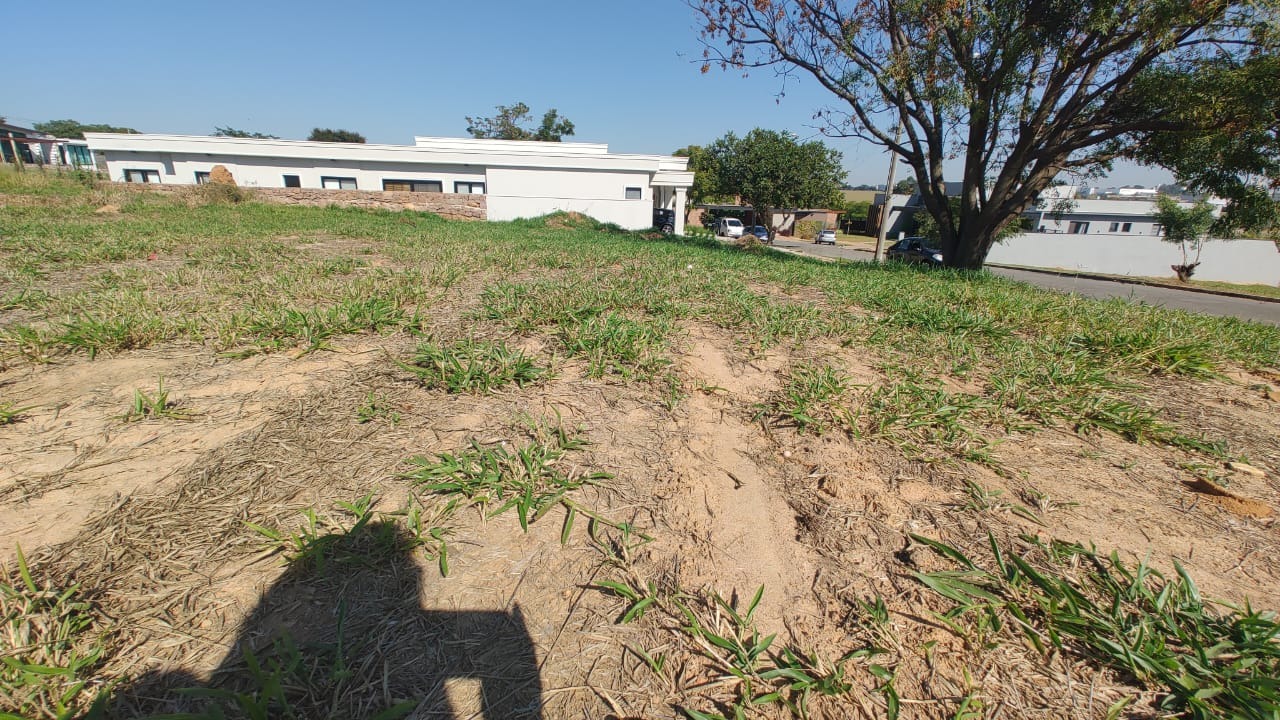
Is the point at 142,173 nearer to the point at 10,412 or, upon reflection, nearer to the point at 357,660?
the point at 10,412

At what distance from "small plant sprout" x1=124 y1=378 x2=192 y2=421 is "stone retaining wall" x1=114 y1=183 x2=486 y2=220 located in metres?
17.9

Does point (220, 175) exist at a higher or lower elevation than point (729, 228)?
higher

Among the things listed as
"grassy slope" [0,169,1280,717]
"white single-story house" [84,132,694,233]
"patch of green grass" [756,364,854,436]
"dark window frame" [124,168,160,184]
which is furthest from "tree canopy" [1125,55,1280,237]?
"dark window frame" [124,168,160,184]

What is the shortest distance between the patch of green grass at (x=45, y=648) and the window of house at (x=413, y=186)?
24067 mm

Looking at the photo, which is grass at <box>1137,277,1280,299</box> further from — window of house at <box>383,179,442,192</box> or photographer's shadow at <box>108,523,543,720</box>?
window of house at <box>383,179,442,192</box>

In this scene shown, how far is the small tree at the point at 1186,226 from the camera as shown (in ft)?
74.3

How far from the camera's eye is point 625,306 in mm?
4082

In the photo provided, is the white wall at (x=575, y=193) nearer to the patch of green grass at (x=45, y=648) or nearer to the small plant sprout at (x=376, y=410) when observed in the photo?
the small plant sprout at (x=376, y=410)

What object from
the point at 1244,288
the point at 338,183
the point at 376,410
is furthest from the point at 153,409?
the point at 1244,288

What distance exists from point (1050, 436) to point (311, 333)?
388cm

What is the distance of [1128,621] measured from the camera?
128 centimetres

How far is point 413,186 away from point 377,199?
4.69 metres

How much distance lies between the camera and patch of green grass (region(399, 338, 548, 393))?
7.95 ft

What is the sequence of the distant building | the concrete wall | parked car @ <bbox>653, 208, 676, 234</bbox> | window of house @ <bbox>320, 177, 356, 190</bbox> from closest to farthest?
window of house @ <bbox>320, 177, 356, 190</bbox>, the concrete wall, parked car @ <bbox>653, 208, 676, 234</bbox>, the distant building
